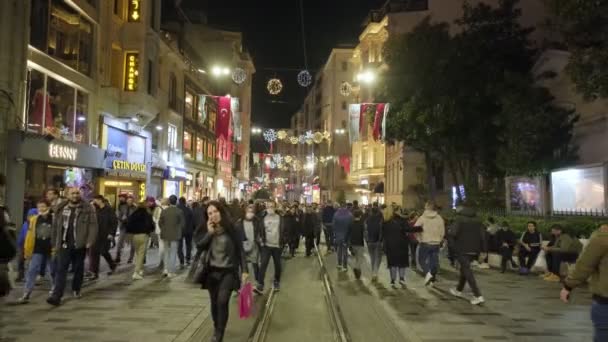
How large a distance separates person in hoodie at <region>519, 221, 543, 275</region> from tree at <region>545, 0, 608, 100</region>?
405cm

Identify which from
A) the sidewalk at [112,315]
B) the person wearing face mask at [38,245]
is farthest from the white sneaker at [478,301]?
the person wearing face mask at [38,245]

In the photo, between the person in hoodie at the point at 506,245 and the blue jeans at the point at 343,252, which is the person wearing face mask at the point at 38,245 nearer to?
the blue jeans at the point at 343,252

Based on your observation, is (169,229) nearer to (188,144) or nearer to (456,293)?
(456,293)

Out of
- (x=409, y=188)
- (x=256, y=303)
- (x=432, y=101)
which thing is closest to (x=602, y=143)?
(x=432, y=101)

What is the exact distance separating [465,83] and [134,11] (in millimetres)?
14866

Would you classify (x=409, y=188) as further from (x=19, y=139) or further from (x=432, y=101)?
(x=19, y=139)

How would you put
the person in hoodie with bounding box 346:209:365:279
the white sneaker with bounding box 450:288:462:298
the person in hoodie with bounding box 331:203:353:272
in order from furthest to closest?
the person in hoodie with bounding box 331:203:353:272
the person in hoodie with bounding box 346:209:365:279
the white sneaker with bounding box 450:288:462:298

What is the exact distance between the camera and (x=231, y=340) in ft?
25.3

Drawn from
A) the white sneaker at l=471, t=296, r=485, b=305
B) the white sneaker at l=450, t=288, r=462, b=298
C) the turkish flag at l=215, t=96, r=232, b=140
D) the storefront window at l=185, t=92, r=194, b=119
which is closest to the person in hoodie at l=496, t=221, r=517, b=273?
the white sneaker at l=450, t=288, r=462, b=298

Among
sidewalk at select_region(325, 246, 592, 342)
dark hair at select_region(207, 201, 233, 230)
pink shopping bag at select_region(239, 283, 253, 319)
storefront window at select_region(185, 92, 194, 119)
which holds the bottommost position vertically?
sidewalk at select_region(325, 246, 592, 342)

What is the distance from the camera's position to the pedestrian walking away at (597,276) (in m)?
4.86

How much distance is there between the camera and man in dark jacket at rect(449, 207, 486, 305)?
10.8 m

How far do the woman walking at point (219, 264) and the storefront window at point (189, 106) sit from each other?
1176 inches

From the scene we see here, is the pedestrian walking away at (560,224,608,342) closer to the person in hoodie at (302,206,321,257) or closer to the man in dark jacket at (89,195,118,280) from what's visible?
the man in dark jacket at (89,195,118,280)
